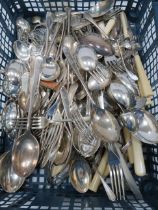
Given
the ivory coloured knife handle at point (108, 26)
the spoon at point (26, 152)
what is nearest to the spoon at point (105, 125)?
the spoon at point (26, 152)

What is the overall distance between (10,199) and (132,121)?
0.29m

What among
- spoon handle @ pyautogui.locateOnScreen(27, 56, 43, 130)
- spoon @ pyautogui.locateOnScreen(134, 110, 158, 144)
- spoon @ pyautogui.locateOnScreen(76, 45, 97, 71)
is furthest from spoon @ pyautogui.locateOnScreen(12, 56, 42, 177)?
spoon @ pyautogui.locateOnScreen(134, 110, 158, 144)

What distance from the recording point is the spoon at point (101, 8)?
63cm

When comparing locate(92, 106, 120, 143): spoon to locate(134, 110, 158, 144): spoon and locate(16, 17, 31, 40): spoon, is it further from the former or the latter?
locate(16, 17, 31, 40): spoon

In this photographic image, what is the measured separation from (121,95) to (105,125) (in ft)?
0.24

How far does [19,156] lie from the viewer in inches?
19.5

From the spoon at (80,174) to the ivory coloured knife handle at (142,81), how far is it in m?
0.20

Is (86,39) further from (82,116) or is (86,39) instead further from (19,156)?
(19,156)

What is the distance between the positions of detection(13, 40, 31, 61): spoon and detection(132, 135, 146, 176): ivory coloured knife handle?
1.02 feet

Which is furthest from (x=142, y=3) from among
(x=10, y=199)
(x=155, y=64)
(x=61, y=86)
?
(x=10, y=199)

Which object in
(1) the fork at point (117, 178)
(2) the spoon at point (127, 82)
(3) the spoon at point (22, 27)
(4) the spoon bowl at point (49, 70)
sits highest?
(3) the spoon at point (22, 27)

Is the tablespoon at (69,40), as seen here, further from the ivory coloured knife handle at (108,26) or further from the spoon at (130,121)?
the spoon at (130,121)

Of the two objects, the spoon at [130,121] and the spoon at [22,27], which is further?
the spoon at [22,27]

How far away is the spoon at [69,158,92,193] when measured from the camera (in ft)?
1.71
